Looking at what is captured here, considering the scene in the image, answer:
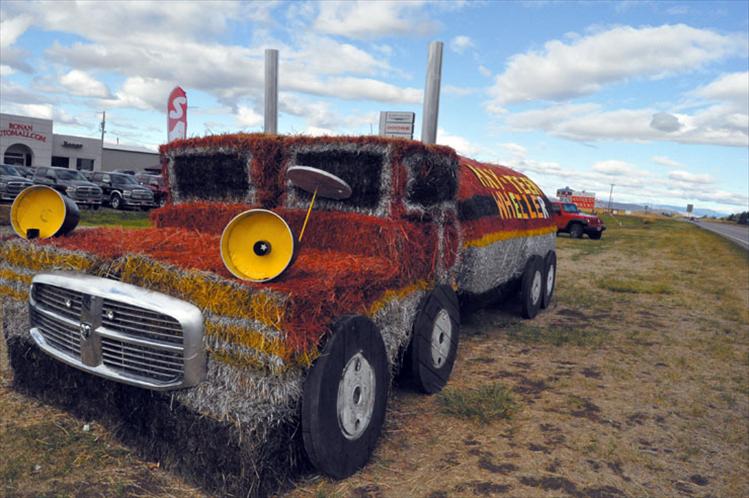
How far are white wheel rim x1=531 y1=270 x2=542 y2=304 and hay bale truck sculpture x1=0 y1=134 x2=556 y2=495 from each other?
10.9 feet

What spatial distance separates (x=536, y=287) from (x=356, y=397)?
5606 millimetres

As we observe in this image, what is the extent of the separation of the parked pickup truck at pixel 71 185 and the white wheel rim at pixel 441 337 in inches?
819

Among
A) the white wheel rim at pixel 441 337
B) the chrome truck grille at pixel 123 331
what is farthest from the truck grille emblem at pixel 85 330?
the white wheel rim at pixel 441 337

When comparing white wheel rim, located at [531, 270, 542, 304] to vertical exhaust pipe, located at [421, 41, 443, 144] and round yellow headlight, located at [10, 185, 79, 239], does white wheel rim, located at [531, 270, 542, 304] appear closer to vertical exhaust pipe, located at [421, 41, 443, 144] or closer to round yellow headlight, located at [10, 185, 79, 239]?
vertical exhaust pipe, located at [421, 41, 443, 144]

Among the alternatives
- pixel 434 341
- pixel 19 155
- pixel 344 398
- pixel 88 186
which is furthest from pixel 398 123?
pixel 19 155

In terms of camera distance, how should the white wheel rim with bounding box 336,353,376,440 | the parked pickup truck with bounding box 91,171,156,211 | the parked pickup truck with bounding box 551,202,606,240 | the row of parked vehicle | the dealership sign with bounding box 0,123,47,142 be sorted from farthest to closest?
the dealership sign with bounding box 0,123,47,142 → the parked pickup truck with bounding box 551,202,606,240 → the parked pickup truck with bounding box 91,171,156,211 → the row of parked vehicle → the white wheel rim with bounding box 336,353,376,440

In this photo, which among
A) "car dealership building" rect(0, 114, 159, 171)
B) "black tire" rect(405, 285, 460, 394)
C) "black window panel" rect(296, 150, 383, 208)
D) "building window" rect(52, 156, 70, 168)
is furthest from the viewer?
"building window" rect(52, 156, 70, 168)

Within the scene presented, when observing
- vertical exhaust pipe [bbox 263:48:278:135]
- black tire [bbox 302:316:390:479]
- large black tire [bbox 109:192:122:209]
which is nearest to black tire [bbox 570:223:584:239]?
large black tire [bbox 109:192:122:209]

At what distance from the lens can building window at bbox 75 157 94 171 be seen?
50112 mm

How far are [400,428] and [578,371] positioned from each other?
2.72 meters

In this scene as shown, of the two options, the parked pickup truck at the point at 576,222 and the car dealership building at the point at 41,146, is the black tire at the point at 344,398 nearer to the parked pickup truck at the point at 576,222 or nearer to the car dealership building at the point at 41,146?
the parked pickup truck at the point at 576,222

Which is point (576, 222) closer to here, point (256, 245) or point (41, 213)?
point (41, 213)

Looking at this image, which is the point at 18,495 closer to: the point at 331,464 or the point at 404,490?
the point at 331,464

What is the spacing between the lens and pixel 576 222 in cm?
2675
